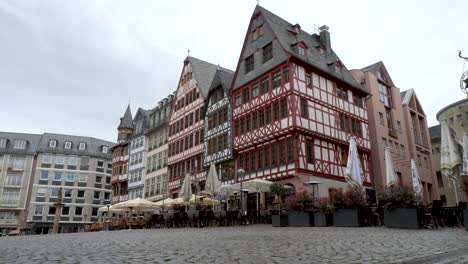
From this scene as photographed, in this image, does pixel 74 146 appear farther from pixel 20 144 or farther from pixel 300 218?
pixel 300 218

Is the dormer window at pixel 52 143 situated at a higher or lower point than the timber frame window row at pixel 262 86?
higher

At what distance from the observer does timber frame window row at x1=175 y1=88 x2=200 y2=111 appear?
40719 millimetres

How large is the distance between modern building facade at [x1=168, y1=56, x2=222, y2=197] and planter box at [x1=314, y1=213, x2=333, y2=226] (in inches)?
809

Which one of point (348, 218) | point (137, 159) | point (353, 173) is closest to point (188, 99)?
point (137, 159)

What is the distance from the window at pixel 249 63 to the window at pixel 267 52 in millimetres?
1504

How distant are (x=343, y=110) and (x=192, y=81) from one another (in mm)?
17150

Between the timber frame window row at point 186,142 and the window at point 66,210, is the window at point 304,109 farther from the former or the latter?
the window at point 66,210

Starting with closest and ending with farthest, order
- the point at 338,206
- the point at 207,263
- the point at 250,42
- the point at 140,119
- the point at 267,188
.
Result: the point at 207,263, the point at 338,206, the point at 267,188, the point at 250,42, the point at 140,119

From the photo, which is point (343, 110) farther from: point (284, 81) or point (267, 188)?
point (267, 188)

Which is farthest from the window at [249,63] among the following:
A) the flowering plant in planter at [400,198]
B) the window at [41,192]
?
the window at [41,192]

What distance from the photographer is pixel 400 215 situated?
1420cm

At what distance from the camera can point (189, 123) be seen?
4072cm

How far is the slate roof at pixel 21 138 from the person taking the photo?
6444 cm

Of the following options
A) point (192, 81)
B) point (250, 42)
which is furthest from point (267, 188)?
point (192, 81)
